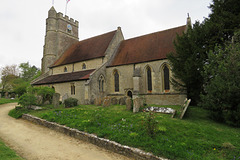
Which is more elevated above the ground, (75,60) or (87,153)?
(75,60)

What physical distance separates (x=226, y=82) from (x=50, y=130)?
10.8 metres

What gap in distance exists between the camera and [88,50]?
22656 millimetres

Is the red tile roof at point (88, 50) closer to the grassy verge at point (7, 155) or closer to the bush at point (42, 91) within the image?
the bush at point (42, 91)

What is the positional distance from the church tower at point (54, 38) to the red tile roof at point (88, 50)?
1.48 m

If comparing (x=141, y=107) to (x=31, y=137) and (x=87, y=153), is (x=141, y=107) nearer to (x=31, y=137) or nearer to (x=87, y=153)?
(x=87, y=153)

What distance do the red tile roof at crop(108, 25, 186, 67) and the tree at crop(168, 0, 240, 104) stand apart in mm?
→ 3565

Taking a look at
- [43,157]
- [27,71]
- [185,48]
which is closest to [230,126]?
[185,48]

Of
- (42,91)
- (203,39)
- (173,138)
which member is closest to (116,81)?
(42,91)

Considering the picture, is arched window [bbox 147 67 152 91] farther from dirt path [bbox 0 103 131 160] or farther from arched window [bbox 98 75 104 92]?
dirt path [bbox 0 103 131 160]

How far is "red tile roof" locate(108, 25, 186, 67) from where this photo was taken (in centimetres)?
1695

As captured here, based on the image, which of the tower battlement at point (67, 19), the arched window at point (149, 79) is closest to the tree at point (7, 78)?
the tower battlement at point (67, 19)

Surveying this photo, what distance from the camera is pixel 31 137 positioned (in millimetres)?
7199

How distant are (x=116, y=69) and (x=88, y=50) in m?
6.94

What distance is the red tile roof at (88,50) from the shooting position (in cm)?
2086
